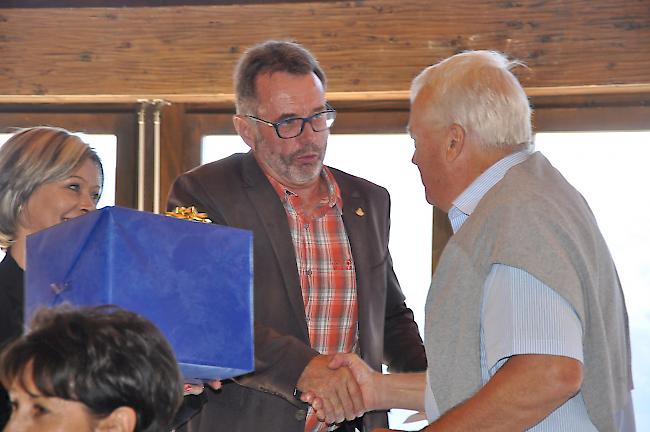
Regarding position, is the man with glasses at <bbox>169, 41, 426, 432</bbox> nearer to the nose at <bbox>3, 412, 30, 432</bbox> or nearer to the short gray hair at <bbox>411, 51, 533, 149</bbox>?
the short gray hair at <bbox>411, 51, 533, 149</bbox>

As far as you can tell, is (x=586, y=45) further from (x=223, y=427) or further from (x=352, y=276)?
(x=223, y=427)

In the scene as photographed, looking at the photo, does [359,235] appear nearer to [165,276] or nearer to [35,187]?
[35,187]

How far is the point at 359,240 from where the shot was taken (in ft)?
11.1

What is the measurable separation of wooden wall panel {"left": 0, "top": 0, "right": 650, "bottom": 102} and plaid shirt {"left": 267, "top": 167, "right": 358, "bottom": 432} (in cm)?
136

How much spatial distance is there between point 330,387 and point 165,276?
0.88m

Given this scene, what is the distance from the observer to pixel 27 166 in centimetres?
305

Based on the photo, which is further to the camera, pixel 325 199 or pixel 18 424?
pixel 325 199

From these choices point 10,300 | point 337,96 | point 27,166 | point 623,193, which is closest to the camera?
point 10,300

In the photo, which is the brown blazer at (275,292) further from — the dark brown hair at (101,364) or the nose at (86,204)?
the dark brown hair at (101,364)

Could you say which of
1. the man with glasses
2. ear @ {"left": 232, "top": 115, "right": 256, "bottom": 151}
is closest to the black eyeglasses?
the man with glasses

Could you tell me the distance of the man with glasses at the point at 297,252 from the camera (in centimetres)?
315

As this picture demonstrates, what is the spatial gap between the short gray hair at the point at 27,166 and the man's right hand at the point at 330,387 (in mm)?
826

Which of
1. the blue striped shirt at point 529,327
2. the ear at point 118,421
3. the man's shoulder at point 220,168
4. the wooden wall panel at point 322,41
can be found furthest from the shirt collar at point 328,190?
the ear at point 118,421

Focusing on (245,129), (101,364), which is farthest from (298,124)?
(101,364)
